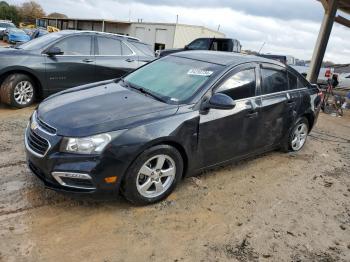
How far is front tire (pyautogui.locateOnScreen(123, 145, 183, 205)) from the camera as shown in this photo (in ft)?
11.9

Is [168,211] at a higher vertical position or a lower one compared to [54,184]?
lower

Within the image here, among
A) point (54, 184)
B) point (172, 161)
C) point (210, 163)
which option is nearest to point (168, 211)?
point (172, 161)

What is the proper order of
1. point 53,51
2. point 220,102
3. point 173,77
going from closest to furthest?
point 220,102
point 173,77
point 53,51

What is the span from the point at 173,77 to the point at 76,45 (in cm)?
402

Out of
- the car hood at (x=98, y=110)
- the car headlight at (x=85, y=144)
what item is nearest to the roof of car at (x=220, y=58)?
the car hood at (x=98, y=110)

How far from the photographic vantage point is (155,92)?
14.4 ft

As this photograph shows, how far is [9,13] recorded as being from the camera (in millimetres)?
72625

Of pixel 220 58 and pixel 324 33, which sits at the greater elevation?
pixel 324 33

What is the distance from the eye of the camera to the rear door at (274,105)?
500 centimetres

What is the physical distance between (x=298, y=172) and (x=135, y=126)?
2.93 m

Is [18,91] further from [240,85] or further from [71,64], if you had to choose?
[240,85]

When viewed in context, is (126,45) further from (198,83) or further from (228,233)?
(228,233)

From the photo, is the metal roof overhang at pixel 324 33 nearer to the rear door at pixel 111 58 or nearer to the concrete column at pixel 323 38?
the concrete column at pixel 323 38

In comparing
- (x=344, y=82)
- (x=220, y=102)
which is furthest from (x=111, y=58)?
(x=344, y=82)
